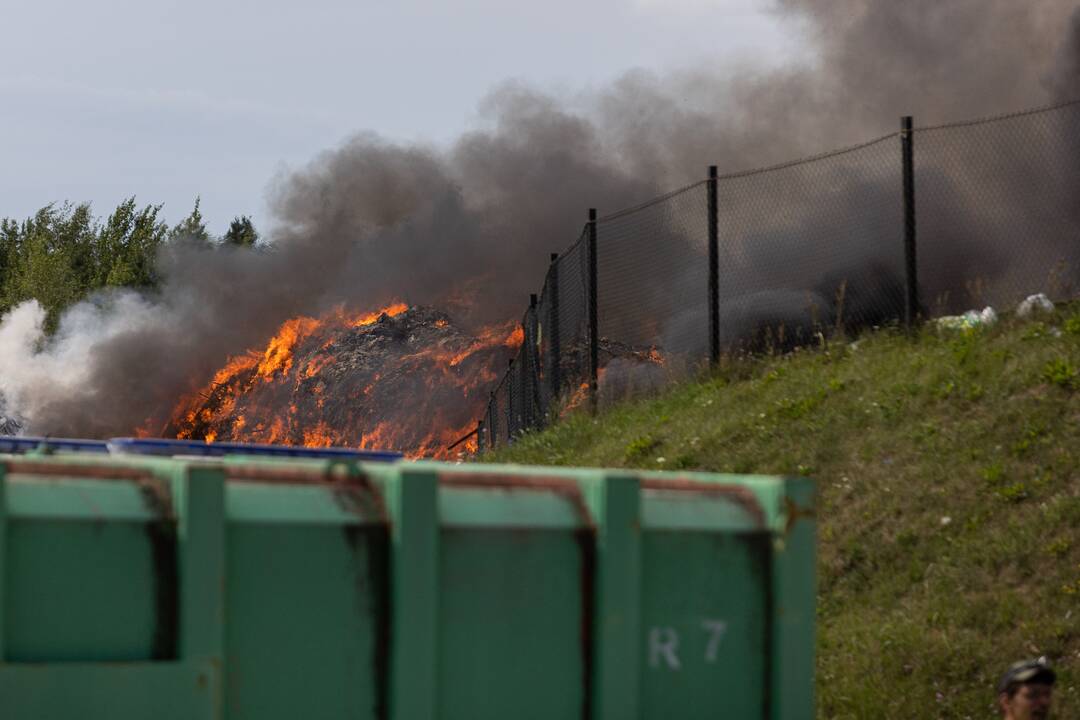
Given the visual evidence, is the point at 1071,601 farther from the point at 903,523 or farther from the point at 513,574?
the point at 513,574

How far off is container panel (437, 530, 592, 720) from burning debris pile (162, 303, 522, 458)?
21225 mm

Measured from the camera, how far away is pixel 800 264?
20219 mm

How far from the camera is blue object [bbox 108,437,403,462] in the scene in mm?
5368

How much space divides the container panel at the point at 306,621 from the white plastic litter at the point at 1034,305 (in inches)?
332

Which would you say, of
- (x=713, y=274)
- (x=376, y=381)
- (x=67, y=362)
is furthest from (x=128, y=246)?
(x=713, y=274)

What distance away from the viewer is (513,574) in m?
3.86

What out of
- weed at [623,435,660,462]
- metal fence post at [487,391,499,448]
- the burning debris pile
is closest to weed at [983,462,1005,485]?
weed at [623,435,660,462]

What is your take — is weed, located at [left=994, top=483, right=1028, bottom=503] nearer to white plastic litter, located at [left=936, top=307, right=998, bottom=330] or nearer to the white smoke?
white plastic litter, located at [left=936, top=307, right=998, bottom=330]

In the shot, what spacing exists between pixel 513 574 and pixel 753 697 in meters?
0.80

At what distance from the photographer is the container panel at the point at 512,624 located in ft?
12.4

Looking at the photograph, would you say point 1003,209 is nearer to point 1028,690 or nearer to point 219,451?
point 1028,690

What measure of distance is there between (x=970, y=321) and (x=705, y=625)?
26.3 feet

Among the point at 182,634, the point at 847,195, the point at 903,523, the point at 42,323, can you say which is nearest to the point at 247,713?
the point at 182,634

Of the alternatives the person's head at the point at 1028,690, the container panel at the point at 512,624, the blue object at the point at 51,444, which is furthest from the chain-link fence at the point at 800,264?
the container panel at the point at 512,624
